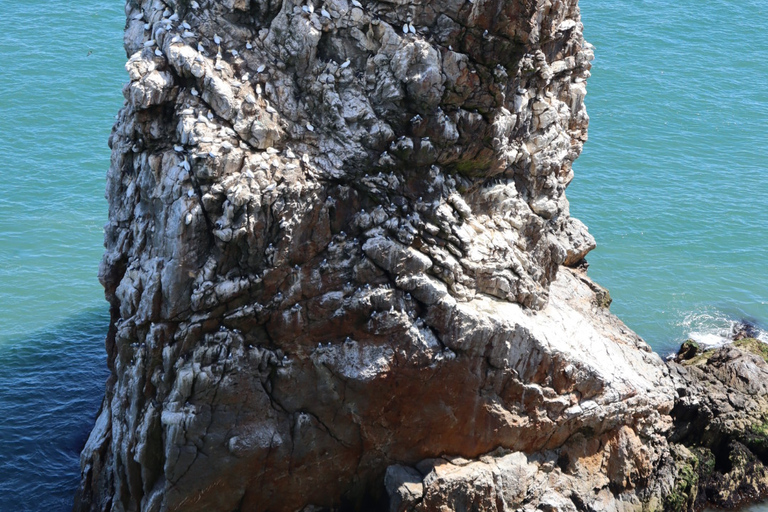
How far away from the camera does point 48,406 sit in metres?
34.5

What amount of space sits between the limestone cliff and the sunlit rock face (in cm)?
6

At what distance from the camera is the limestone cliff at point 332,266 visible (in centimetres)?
2480

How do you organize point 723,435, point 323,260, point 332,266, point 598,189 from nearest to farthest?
point 323,260, point 332,266, point 723,435, point 598,189

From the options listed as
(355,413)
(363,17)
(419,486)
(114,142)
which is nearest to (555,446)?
(419,486)

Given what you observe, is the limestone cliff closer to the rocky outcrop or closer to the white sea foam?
the rocky outcrop

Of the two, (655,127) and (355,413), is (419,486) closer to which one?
(355,413)

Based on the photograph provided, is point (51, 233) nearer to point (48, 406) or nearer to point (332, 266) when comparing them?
point (48, 406)

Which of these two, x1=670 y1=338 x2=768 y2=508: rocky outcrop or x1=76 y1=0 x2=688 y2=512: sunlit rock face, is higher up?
x1=76 y1=0 x2=688 y2=512: sunlit rock face

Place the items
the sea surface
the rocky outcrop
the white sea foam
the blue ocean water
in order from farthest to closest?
the white sea foam → the sea surface → the blue ocean water → the rocky outcrop

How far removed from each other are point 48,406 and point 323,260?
15.3 metres

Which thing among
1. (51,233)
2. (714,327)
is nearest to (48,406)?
(51,233)

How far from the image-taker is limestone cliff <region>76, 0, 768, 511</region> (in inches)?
976

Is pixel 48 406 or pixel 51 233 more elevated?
pixel 51 233

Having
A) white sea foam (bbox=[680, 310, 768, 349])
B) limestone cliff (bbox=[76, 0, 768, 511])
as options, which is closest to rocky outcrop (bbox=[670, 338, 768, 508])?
limestone cliff (bbox=[76, 0, 768, 511])
